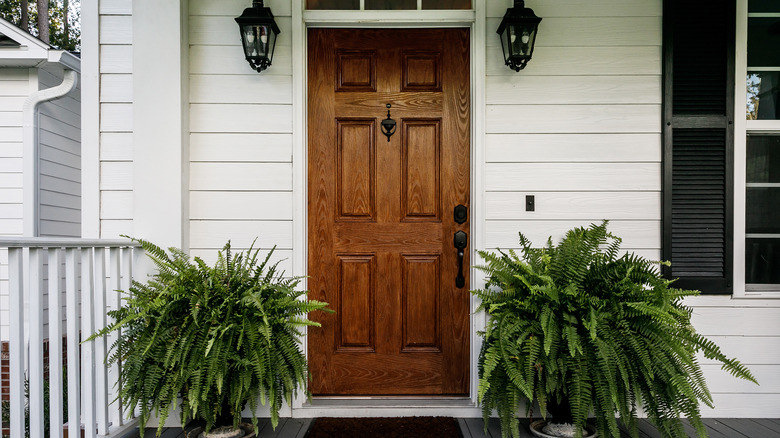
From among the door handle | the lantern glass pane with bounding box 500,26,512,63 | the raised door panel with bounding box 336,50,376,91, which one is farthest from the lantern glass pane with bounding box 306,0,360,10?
the door handle

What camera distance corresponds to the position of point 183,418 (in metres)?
1.83

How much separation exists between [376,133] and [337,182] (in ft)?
1.09

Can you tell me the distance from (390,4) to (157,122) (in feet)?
4.33

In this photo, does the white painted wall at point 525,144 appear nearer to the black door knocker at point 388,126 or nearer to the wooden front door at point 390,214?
the wooden front door at point 390,214

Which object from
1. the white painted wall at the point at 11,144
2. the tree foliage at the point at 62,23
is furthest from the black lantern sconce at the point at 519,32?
the tree foliage at the point at 62,23

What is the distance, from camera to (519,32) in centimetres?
222

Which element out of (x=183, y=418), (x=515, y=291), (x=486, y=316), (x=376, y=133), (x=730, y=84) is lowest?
(x=183, y=418)

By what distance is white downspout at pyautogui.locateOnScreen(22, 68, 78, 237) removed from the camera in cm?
385

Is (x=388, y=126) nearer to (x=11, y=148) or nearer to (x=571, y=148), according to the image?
(x=571, y=148)

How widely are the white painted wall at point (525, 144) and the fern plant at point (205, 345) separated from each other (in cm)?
51

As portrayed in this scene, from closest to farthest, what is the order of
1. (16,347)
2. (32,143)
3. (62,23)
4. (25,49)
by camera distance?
(16,347) → (25,49) → (32,143) → (62,23)

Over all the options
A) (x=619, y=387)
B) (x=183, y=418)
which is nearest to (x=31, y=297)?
(x=183, y=418)

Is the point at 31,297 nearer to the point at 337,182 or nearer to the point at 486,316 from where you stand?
the point at 337,182

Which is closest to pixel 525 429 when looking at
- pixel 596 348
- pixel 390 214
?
pixel 596 348
